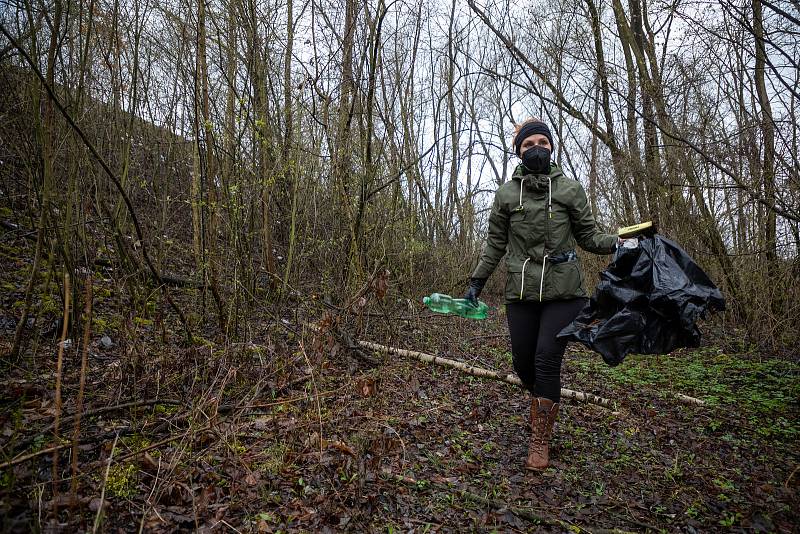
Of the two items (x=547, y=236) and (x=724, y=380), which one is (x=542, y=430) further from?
(x=724, y=380)

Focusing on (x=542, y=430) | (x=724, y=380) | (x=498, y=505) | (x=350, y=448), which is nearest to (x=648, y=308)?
(x=542, y=430)

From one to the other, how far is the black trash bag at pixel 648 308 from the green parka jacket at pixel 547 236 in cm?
19

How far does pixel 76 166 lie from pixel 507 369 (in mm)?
4312

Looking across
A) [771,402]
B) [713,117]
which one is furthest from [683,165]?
[771,402]

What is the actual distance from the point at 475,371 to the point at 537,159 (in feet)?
7.83

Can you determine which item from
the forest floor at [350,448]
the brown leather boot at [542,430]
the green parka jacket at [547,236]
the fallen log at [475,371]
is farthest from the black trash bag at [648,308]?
the fallen log at [475,371]

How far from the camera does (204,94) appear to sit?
12.5 ft

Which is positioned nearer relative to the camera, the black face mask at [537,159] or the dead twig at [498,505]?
the dead twig at [498,505]

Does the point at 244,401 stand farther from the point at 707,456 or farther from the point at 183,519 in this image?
the point at 707,456

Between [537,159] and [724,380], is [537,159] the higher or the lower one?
the higher one

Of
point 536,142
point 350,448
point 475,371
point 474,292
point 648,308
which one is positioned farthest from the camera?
point 475,371

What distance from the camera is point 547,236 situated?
9.71 ft

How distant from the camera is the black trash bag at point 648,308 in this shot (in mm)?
2719

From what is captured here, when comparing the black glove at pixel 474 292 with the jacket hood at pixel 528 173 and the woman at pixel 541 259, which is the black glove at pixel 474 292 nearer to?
the woman at pixel 541 259
